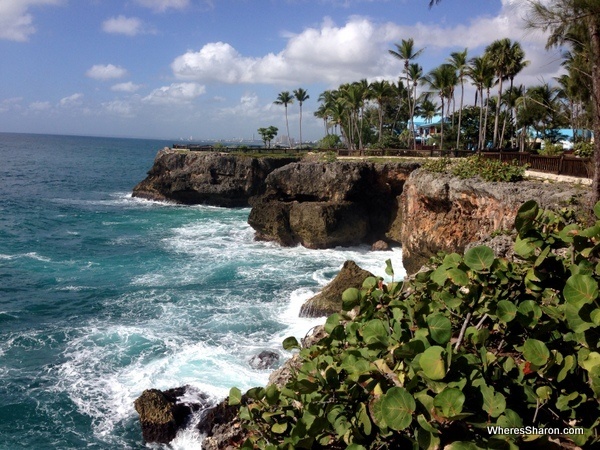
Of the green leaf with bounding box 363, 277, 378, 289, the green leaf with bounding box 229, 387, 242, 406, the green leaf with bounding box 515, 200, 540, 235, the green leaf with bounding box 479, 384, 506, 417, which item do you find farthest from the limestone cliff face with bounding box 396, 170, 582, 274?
the green leaf with bounding box 229, 387, 242, 406

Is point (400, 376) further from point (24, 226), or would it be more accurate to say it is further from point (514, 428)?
point (24, 226)

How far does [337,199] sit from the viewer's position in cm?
3616

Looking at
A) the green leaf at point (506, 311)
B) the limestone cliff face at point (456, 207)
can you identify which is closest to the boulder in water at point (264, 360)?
the limestone cliff face at point (456, 207)

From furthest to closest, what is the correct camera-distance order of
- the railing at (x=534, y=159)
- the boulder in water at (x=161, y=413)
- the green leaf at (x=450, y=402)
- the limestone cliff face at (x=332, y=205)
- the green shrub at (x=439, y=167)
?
the limestone cliff face at (x=332, y=205) → the green shrub at (x=439, y=167) → the railing at (x=534, y=159) → the boulder in water at (x=161, y=413) → the green leaf at (x=450, y=402)

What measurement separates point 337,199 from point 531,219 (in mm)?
32106

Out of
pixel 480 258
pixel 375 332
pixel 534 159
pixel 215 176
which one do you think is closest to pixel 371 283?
pixel 375 332

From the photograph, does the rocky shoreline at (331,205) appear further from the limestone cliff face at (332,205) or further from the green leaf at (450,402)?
the green leaf at (450,402)

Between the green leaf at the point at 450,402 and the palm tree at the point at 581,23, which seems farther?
the palm tree at the point at 581,23

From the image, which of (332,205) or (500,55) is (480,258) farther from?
(500,55)

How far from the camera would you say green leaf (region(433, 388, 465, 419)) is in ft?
9.59

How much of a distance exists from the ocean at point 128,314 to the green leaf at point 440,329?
38.5 ft

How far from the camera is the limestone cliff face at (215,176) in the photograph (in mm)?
52094

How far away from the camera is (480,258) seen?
4.02 m

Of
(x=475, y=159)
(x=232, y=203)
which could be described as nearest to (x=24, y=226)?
(x=232, y=203)
